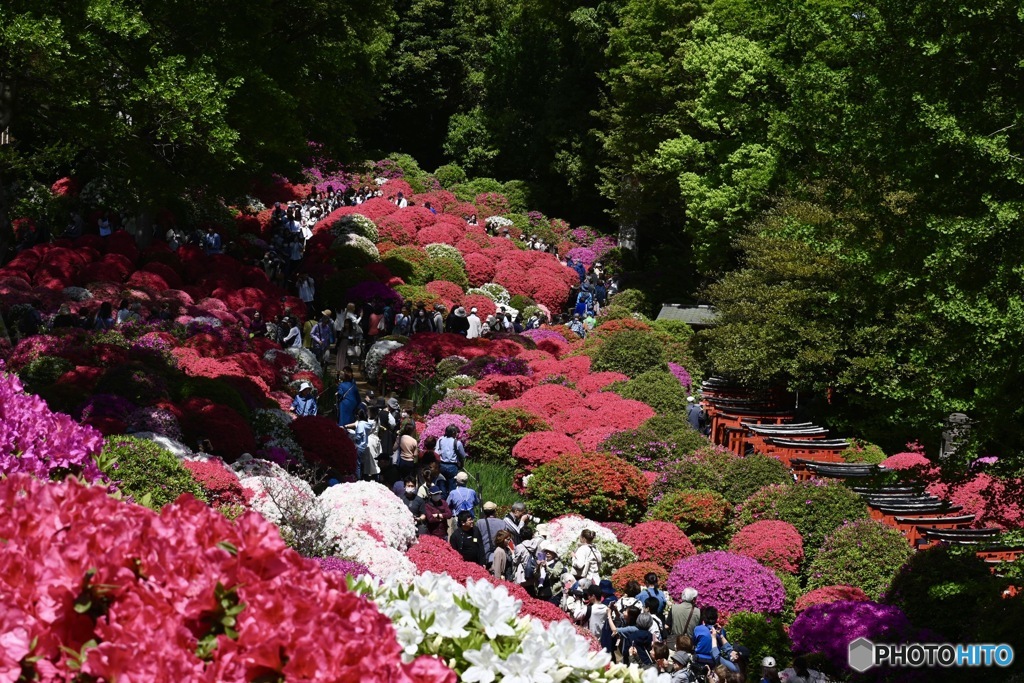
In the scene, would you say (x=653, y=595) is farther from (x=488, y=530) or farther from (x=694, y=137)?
(x=694, y=137)

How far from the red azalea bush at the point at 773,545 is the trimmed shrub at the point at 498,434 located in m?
5.07

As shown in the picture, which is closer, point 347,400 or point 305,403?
point 347,400

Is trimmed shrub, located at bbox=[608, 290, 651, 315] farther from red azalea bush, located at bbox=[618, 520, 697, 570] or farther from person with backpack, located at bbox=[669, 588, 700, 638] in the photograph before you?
person with backpack, located at bbox=[669, 588, 700, 638]

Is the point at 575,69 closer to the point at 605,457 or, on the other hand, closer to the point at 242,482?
Result: the point at 605,457

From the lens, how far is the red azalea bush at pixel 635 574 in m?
13.8

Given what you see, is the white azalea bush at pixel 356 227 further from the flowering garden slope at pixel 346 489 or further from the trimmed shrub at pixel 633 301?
the trimmed shrub at pixel 633 301

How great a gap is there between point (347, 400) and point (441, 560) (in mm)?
6295

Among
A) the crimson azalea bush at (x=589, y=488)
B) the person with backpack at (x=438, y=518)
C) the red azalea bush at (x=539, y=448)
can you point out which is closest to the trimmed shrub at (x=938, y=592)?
the crimson azalea bush at (x=589, y=488)

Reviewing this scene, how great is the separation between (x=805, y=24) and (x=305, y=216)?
59.3 feet

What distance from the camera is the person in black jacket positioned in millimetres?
12547

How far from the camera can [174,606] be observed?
4.44 metres

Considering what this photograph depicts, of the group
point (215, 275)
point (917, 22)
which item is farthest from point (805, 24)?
point (917, 22)

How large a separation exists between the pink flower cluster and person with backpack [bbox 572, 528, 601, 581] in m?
5.55

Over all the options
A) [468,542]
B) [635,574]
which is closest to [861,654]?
[635,574]
